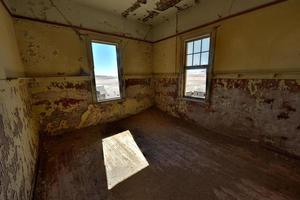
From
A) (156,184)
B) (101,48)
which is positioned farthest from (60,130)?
(156,184)

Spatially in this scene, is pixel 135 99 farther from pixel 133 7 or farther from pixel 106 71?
pixel 133 7

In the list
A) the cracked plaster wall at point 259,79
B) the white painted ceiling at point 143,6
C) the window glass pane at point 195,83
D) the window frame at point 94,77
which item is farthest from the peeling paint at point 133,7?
the window glass pane at point 195,83

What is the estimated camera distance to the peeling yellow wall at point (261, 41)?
1752 millimetres

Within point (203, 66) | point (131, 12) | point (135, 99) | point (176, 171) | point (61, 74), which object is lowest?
point (176, 171)

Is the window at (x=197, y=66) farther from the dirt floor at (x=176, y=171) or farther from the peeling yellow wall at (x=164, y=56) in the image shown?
the dirt floor at (x=176, y=171)

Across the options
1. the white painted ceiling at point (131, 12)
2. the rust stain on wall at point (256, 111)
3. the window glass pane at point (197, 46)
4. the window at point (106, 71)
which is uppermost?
the white painted ceiling at point (131, 12)

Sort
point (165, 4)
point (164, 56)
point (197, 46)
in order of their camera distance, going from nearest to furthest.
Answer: point (165, 4) → point (197, 46) → point (164, 56)

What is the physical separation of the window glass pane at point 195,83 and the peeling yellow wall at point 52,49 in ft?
6.86

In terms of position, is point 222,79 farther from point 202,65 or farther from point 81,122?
point 81,122

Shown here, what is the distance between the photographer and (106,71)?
3213mm

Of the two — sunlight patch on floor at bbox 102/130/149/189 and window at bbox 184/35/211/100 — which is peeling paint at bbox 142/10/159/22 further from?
sunlight patch on floor at bbox 102/130/149/189

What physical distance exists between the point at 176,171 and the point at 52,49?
3100 millimetres

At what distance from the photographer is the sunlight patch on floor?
1626 millimetres

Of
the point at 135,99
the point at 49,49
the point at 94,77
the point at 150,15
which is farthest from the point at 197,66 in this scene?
the point at 49,49
